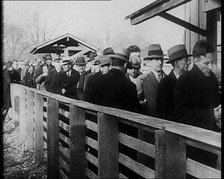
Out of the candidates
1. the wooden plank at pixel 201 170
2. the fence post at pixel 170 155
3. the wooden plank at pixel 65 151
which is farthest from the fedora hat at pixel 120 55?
the wooden plank at pixel 201 170

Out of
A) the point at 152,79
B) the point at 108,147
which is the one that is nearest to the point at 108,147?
the point at 108,147

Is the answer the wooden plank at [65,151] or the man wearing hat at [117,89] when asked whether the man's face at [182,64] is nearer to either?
the man wearing hat at [117,89]

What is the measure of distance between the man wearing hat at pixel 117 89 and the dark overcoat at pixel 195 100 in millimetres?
650

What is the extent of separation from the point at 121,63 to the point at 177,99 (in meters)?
0.85

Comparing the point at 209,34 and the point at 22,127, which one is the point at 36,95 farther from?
the point at 209,34

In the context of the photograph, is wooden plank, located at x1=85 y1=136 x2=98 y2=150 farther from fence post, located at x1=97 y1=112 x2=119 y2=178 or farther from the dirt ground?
the dirt ground

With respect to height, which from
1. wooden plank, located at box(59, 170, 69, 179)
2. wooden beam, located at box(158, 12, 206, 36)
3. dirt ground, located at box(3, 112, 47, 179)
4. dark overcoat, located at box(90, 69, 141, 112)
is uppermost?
wooden beam, located at box(158, 12, 206, 36)

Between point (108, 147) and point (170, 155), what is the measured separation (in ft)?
3.08

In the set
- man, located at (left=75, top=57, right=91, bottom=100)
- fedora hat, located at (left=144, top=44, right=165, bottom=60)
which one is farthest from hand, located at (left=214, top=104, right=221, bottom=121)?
man, located at (left=75, top=57, right=91, bottom=100)

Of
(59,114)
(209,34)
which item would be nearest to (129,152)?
(59,114)

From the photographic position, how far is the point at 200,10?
17.2 ft

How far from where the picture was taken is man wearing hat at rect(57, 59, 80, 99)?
824cm

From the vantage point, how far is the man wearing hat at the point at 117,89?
3750mm

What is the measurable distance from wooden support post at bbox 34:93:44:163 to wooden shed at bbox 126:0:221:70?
6.64 feet
